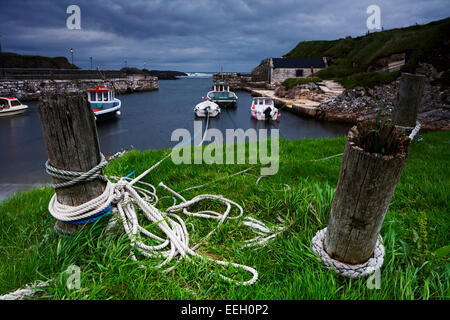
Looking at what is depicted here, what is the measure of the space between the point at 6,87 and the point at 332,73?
42.1 m

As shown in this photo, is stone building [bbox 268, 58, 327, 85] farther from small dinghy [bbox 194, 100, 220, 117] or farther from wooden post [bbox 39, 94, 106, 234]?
wooden post [bbox 39, 94, 106, 234]

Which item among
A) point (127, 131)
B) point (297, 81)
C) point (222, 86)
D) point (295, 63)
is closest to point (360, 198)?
point (127, 131)

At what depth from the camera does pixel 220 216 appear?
2.80 metres

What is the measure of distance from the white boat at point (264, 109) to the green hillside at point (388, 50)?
21.6ft

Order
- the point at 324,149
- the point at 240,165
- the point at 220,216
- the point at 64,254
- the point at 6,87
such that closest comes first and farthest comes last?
the point at 64,254, the point at 220,216, the point at 240,165, the point at 324,149, the point at 6,87

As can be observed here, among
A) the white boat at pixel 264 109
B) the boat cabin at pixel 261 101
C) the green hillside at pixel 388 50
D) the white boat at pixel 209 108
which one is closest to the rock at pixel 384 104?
the green hillside at pixel 388 50

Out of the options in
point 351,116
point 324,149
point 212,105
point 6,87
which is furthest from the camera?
point 6,87

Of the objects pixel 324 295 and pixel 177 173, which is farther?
pixel 177 173

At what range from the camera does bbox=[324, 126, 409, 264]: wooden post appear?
151cm

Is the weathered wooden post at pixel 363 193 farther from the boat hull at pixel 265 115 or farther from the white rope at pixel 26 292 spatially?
the boat hull at pixel 265 115

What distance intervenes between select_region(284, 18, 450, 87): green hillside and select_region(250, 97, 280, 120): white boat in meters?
6.57

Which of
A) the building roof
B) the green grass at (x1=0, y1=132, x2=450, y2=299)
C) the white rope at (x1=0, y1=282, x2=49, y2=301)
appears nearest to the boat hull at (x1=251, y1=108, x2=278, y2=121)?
the green grass at (x1=0, y1=132, x2=450, y2=299)
